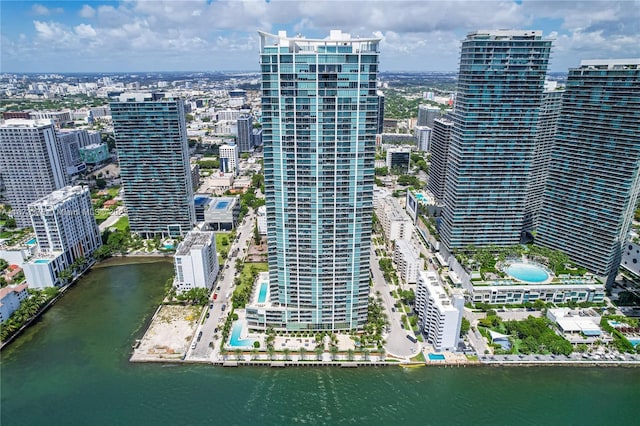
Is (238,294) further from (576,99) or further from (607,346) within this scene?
(576,99)

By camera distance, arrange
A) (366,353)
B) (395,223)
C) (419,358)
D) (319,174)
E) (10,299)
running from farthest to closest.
A: (395,223) → (10,299) → (419,358) → (366,353) → (319,174)

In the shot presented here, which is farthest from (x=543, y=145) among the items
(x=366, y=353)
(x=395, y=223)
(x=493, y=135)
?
(x=366, y=353)

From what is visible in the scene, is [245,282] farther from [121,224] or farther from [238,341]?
[121,224]

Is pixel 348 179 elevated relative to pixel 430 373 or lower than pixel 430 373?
elevated

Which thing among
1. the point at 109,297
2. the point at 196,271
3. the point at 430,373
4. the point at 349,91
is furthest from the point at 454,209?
the point at 109,297

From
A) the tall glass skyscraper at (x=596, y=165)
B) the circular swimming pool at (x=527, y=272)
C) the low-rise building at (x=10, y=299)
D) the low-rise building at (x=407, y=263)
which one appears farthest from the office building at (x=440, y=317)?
the low-rise building at (x=10, y=299)

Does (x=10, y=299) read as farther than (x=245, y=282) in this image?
No

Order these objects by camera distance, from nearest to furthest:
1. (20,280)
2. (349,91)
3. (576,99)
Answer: (349,91) < (576,99) < (20,280)

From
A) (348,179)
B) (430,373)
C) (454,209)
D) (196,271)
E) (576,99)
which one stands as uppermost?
(576,99)

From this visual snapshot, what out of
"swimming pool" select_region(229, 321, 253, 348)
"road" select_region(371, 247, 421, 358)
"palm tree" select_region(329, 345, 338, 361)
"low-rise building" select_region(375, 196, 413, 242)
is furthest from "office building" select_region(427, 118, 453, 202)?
"swimming pool" select_region(229, 321, 253, 348)
